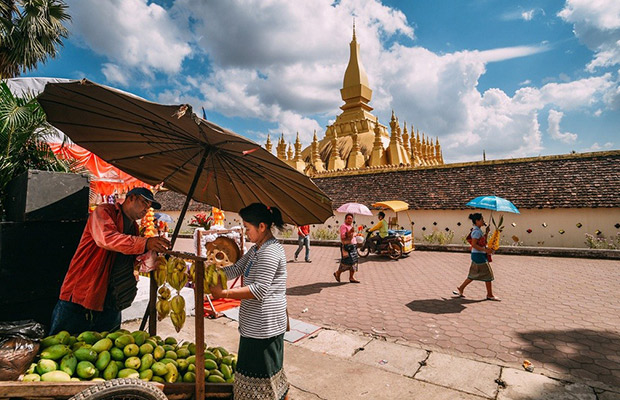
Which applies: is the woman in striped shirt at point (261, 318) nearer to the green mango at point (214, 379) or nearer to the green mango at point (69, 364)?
the green mango at point (214, 379)

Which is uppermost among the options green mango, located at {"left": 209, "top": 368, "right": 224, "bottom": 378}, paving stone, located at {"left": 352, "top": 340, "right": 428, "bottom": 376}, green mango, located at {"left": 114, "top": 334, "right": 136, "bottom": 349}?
green mango, located at {"left": 114, "top": 334, "right": 136, "bottom": 349}

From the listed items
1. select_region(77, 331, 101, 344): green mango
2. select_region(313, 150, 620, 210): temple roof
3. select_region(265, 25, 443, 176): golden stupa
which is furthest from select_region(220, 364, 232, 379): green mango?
select_region(265, 25, 443, 176): golden stupa

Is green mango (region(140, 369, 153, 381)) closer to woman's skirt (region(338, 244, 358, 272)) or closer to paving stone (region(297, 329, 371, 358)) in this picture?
paving stone (region(297, 329, 371, 358))

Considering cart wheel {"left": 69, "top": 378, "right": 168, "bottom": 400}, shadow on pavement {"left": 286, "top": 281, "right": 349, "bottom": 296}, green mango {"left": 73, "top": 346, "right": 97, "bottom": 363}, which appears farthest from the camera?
shadow on pavement {"left": 286, "top": 281, "right": 349, "bottom": 296}

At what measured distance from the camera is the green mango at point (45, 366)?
6.37 ft

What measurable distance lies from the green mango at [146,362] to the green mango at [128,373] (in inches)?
3.1

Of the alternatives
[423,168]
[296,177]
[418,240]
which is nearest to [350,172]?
[423,168]

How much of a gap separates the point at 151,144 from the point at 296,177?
124 centimetres

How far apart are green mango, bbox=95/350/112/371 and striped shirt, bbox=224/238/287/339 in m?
0.90

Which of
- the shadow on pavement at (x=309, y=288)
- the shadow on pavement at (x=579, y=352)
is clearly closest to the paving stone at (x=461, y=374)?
the shadow on pavement at (x=579, y=352)

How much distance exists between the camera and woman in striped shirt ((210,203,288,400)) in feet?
7.50

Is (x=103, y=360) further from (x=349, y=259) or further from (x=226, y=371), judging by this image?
(x=349, y=259)

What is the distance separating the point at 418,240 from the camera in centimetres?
1638

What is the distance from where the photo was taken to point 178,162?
2.90 metres
